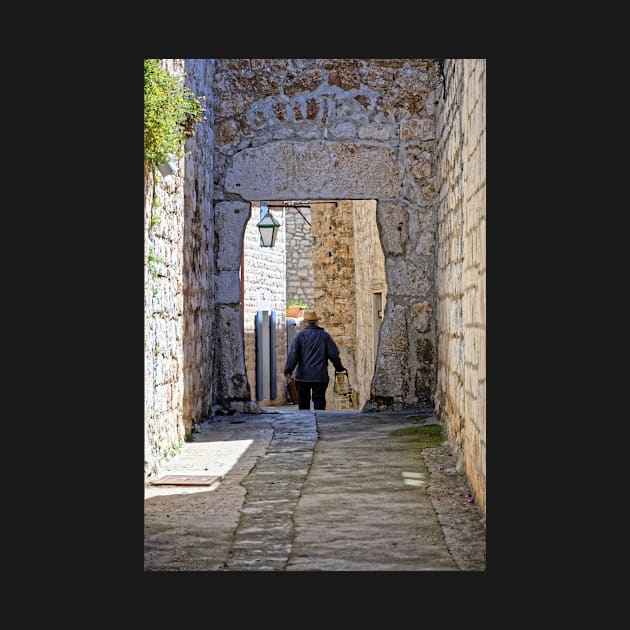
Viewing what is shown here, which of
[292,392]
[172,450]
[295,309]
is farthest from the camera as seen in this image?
[295,309]

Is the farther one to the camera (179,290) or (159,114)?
(179,290)

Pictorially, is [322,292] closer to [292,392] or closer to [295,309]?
[292,392]

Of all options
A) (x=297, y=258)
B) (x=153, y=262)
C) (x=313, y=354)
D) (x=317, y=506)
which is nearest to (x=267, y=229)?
(x=313, y=354)

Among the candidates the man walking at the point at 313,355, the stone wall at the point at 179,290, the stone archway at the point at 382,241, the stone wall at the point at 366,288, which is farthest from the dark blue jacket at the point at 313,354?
the stone wall at the point at 366,288

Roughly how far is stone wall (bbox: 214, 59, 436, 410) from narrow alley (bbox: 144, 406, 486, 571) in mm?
1369

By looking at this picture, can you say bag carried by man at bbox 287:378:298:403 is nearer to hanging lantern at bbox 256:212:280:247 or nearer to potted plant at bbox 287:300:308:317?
potted plant at bbox 287:300:308:317

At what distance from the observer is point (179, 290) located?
7.04 m

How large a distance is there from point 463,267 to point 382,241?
118 inches

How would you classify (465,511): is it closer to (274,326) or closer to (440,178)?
(440,178)

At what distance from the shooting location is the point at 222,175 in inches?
357

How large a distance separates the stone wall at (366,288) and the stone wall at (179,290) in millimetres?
4194

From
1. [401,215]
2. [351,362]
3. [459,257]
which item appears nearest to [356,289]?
[351,362]

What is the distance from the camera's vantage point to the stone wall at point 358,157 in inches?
355

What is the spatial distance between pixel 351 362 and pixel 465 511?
12204 mm
